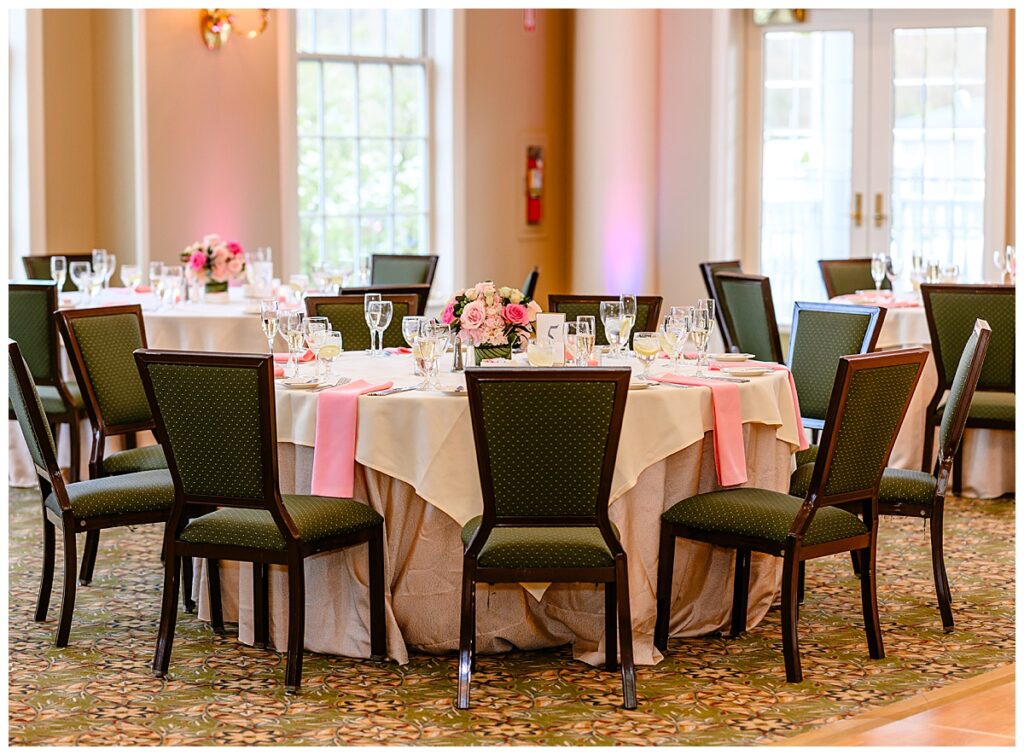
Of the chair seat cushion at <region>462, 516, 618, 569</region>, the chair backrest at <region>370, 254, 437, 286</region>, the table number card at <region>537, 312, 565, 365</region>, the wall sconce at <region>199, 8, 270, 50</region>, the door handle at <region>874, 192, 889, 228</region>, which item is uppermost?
the wall sconce at <region>199, 8, 270, 50</region>

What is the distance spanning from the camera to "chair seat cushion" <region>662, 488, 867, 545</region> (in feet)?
13.3

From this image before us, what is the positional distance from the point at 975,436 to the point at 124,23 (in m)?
5.29

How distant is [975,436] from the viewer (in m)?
6.70

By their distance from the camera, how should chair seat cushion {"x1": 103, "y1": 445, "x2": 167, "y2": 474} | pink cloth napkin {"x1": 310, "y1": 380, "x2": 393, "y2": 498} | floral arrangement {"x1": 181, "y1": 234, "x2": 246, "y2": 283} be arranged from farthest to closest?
floral arrangement {"x1": 181, "y1": 234, "x2": 246, "y2": 283}
chair seat cushion {"x1": 103, "y1": 445, "x2": 167, "y2": 474}
pink cloth napkin {"x1": 310, "y1": 380, "x2": 393, "y2": 498}

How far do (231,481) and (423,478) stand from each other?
1.73 ft

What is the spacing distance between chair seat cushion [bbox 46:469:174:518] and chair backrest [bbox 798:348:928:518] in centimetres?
196

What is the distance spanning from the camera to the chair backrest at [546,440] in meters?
3.65

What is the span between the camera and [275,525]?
3.95 meters

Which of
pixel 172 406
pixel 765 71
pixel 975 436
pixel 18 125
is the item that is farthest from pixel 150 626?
pixel 765 71

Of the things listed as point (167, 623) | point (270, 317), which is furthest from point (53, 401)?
point (167, 623)

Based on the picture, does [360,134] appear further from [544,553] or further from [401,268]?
[544,553]

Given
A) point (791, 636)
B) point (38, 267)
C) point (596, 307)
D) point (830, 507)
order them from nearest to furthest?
point (791, 636)
point (830, 507)
point (596, 307)
point (38, 267)

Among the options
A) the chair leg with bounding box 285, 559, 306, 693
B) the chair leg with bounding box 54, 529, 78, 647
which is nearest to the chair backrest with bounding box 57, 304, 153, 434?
the chair leg with bounding box 54, 529, 78, 647

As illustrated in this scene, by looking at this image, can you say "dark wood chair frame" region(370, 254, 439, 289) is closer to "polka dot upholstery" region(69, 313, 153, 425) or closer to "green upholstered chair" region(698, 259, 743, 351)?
"green upholstered chair" region(698, 259, 743, 351)
